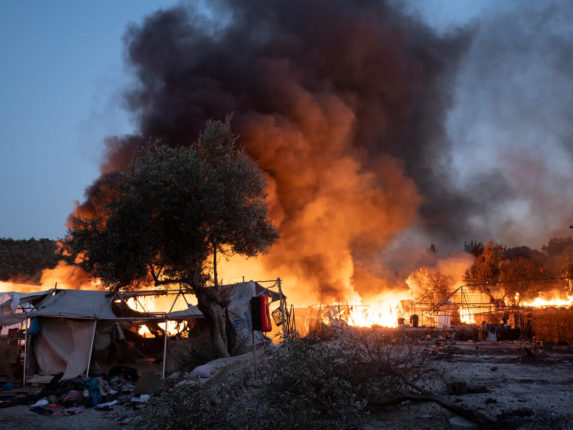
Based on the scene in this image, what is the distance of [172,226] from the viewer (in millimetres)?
15477

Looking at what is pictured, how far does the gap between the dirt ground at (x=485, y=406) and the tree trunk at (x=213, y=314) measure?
5.07 m

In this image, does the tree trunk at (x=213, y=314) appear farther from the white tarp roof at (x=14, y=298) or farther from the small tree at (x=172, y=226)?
the white tarp roof at (x=14, y=298)

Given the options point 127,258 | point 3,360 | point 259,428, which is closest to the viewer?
point 259,428

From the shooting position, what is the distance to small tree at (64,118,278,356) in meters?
14.6

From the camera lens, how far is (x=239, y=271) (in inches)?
1518

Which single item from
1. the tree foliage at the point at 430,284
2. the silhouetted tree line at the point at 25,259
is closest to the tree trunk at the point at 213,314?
the silhouetted tree line at the point at 25,259

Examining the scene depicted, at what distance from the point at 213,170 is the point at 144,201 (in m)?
2.74

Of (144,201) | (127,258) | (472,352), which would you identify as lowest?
(472,352)

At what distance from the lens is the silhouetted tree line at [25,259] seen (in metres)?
45.7

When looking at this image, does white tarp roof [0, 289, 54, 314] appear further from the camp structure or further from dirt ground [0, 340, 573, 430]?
dirt ground [0, 340, 573, 430]

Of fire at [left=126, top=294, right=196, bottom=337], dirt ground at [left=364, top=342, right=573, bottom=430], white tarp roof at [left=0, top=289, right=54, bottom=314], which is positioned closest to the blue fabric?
white tarp roof at [left=0, top=289, right=54, bottom=314]

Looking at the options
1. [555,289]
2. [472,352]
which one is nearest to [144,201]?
[472,352]

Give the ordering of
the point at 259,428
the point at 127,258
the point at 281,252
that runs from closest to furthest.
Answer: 1. the point at 259,428
2. the point at 127,258
3. the point at 281,252

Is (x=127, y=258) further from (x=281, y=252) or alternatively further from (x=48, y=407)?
(x=281, y=252)
